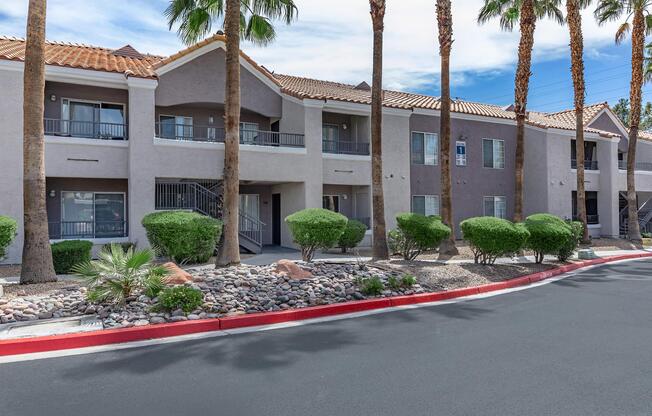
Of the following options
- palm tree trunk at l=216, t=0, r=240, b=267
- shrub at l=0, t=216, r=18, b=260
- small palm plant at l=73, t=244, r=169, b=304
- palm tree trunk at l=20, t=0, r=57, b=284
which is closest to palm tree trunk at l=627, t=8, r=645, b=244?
palm tree trunk at l=216, t=0, r=240, b=267

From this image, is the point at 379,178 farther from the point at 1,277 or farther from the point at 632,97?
the point at 632,97

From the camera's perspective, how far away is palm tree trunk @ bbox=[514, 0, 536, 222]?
1977 cm

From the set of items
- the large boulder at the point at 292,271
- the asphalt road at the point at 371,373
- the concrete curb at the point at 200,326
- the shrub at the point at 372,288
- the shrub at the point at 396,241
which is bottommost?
the asphalt road at the point at 371,373

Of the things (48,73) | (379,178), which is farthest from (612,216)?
(48,73)

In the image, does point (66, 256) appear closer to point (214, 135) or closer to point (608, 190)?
point (214, 135)

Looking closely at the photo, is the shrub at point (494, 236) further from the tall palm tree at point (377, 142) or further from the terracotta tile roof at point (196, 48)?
the terracotta tile roof at point (196, 48)

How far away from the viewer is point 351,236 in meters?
19.0

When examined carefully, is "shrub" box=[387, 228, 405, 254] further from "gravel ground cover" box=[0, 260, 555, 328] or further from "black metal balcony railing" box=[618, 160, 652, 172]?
"black metal balcony railing" box=[618, 160, 652, 172]

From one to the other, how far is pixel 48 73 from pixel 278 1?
797cm

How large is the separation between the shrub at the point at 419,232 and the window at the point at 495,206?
11.4m

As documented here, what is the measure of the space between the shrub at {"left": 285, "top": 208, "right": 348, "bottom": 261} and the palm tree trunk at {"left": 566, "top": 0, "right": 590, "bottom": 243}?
1482cm

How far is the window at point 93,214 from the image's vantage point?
17.5 metres

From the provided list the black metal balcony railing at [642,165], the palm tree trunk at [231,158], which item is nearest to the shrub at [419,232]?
the palm tree trunk at [231,158]

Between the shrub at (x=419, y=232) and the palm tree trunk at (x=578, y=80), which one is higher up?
the palm tree trunk at (x=578, y=80)
